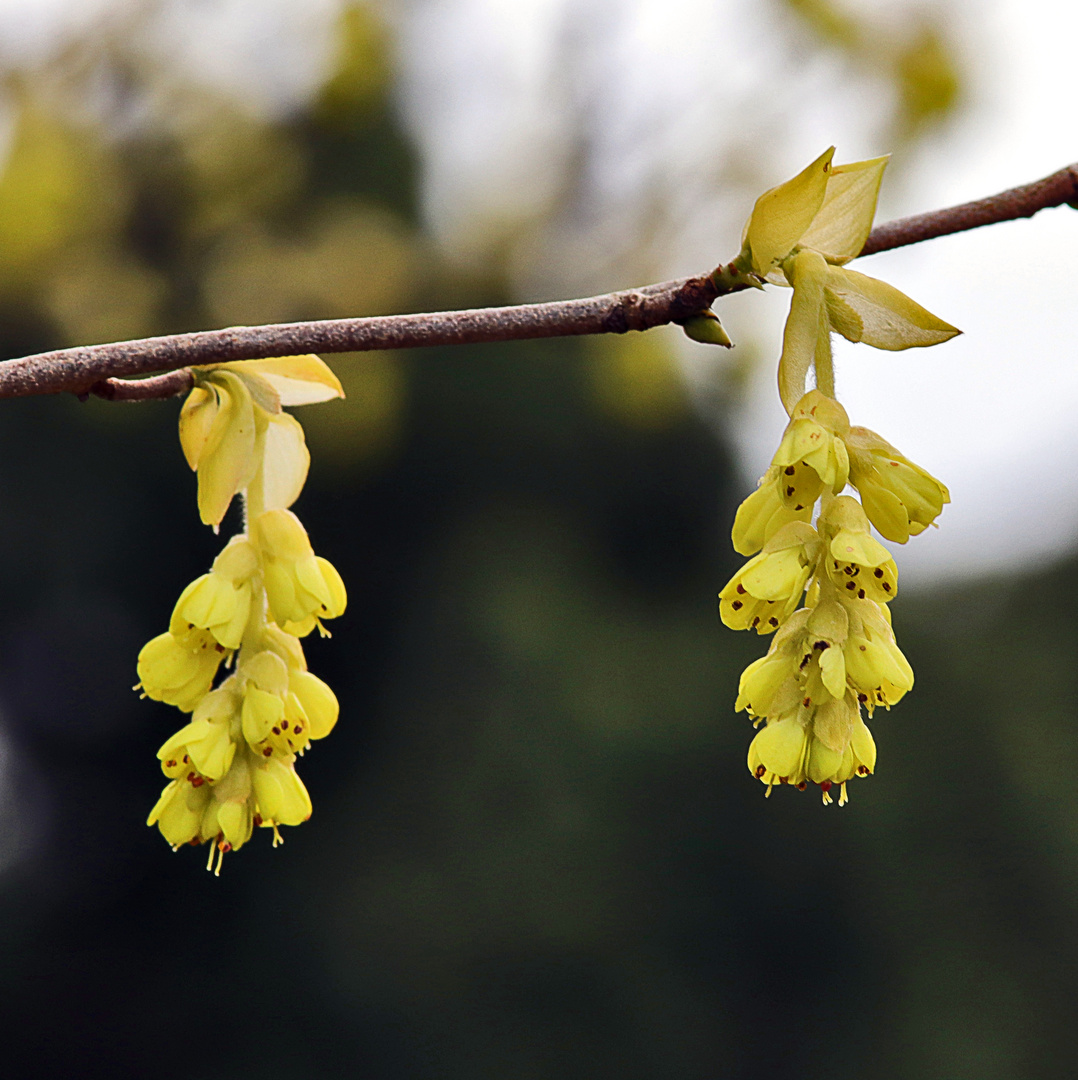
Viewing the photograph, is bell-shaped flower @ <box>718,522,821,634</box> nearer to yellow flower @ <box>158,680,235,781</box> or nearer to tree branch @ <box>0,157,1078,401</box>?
tree branch @ <box>0,157,1078,401</box>

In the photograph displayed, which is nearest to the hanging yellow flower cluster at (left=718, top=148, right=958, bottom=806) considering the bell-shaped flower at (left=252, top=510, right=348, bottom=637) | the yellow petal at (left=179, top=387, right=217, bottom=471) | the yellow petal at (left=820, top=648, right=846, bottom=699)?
the yellow petal at (left=820, top=648, right=846, bottom=699)

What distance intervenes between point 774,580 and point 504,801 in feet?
20.1

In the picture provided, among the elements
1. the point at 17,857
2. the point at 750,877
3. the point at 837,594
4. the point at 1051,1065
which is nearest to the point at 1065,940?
the point at 1051,1065

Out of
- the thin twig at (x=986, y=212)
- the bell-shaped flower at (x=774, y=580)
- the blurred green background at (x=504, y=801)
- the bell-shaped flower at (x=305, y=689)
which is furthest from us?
the blurred green background at (x=504, y=801)

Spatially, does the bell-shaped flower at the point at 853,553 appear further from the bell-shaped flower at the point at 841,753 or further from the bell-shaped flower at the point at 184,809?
the bell-shaped flower at the point at 184,809

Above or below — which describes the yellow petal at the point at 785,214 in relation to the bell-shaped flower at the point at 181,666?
above

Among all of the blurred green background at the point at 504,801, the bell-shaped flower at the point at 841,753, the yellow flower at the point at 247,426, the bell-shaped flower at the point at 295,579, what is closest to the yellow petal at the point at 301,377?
the yellow flower at the point at 247,426

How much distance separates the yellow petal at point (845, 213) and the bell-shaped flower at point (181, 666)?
49cm

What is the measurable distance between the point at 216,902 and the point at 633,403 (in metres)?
4.13

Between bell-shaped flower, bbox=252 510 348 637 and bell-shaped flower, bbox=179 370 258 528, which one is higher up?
bell-shaped flower, bbox=179 370 258 528

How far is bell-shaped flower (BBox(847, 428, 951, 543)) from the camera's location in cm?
59

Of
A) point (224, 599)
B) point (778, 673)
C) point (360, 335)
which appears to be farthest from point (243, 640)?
point (778, 673)

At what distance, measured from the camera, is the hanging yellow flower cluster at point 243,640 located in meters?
0.74

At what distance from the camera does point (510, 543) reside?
23.8 ft
